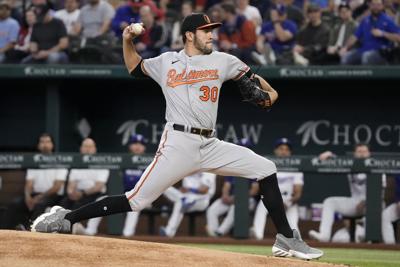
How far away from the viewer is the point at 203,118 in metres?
6.64

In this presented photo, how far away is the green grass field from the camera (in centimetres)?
829

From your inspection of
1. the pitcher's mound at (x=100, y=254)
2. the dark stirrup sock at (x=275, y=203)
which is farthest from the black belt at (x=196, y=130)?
the pitcher's mound at (x=100, y=254)

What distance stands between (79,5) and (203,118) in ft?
25.7

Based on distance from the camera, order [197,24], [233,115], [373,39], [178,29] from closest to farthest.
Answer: [197,24] < [373,39] < [178,29] < [233,115]

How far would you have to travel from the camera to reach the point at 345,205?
11438 millimetres

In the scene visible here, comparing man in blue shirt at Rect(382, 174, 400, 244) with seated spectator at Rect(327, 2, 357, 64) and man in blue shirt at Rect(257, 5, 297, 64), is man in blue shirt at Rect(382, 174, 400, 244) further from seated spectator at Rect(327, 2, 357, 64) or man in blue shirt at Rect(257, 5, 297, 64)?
man in blue shirt at Rect(257, 5, 297, 64)

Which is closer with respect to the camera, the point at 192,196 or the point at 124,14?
the point at 192,196

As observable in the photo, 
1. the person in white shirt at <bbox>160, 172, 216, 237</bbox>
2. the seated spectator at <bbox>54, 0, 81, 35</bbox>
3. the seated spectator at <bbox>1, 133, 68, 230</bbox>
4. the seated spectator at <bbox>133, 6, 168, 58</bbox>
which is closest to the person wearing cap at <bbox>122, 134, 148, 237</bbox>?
the person in white shirt at <bbox>160, 172, 216, 237</bbox>

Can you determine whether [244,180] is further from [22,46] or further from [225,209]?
[22,46]

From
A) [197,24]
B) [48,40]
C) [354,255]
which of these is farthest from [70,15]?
[197,24]

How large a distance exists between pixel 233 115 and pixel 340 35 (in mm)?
2281

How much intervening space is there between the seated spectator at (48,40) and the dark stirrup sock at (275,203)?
6.95 meters

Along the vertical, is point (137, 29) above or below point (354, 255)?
above

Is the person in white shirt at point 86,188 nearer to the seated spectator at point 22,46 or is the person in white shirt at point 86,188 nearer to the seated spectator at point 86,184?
the seated spectator at point 86,184
